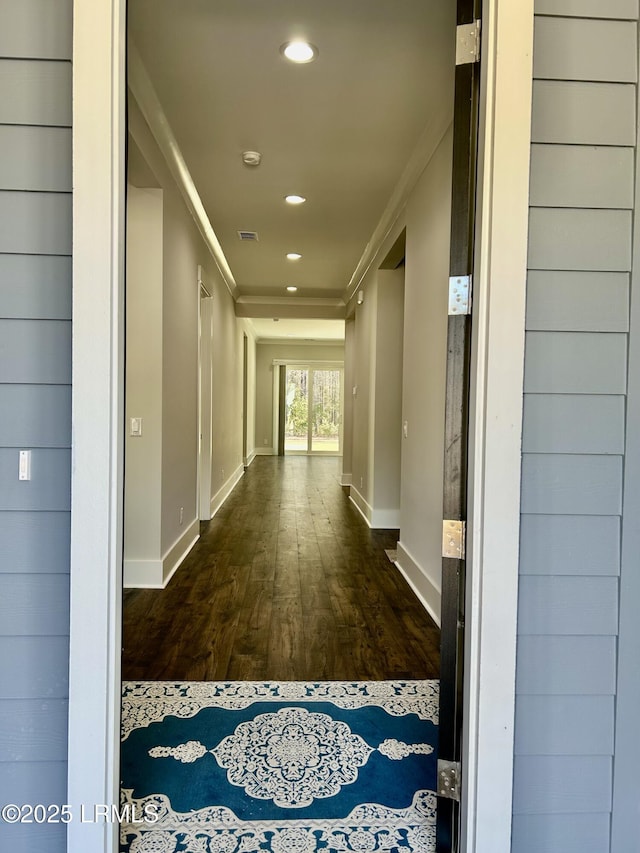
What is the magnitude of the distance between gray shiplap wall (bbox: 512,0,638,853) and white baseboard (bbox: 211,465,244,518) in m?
4.51

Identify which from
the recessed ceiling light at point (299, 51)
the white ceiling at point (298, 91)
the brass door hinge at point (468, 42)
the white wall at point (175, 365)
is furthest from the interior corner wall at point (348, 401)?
the brass door hinge at point (468, 42)

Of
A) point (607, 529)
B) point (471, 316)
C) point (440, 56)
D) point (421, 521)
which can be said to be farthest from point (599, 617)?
point (440, 56)

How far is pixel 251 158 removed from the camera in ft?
10.7

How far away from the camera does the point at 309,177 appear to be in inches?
141

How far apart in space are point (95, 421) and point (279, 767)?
1.33 meters

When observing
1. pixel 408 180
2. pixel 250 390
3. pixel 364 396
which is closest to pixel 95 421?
pixel 408 180

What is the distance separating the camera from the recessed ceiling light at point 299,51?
2.24 meters

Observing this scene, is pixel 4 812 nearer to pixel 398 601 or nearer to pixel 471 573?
pixel 471 573

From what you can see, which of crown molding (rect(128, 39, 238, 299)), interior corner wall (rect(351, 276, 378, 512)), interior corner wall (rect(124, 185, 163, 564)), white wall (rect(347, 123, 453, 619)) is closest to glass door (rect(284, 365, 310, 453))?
interior corner wall (rect(351, 276, 378, 512))

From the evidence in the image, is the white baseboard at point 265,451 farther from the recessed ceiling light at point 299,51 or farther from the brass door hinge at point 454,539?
the brass door hinge at point 454,539

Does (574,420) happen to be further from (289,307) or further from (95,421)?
(289,307)

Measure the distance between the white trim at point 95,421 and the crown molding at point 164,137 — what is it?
4.52ft

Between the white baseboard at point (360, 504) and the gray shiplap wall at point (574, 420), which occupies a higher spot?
the gray shiplap wall at point (574, 420)

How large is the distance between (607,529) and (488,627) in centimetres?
40
